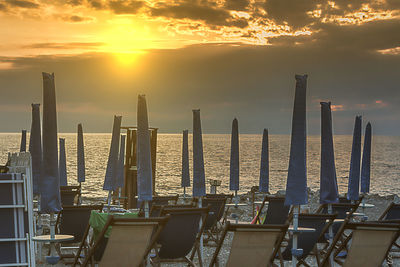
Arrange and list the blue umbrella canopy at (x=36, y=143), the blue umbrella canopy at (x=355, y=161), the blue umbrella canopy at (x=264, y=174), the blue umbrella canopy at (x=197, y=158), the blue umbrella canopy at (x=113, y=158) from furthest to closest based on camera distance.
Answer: the blue umbrella canopy at (x=264, y=174)
the blue umbrella canopy at (x=113, y=158)
the blue umbrella canopy at (x=355, y=161)
the blue umbrella canopy at (x=36, y=143)
the blue umbrella canopy at (x=197, y=158)

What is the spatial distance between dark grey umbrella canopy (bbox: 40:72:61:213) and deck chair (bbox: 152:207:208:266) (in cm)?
130

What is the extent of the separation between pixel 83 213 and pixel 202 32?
14.6 metres

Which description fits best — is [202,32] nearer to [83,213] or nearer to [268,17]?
[268,17]

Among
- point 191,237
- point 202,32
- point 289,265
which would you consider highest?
point 202,32

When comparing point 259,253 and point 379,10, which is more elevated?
point 379,10

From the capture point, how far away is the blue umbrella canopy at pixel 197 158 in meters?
8.56

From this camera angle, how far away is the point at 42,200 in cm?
653

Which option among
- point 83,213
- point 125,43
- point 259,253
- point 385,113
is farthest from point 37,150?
point 385,113

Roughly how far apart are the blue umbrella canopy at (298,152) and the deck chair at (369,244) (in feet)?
4.47

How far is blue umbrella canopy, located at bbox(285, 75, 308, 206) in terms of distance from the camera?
20.3 feet

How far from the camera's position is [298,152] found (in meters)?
6.19

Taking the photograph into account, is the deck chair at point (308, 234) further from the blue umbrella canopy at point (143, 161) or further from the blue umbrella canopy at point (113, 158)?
the blue umbrella canopy at point (113, 158)

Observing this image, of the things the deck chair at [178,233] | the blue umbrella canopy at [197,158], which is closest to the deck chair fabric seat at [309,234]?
the deck chair at [178,233]

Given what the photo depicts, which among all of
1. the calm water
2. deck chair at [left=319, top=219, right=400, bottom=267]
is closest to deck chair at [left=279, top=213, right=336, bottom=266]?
deck chair at [left=319, top=219, right=400, bottom=267]
